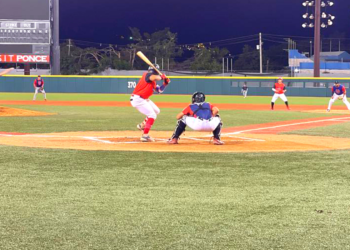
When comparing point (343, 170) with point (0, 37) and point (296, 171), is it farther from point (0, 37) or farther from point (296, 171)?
point (0, 37)

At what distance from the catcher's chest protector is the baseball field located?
582 mm

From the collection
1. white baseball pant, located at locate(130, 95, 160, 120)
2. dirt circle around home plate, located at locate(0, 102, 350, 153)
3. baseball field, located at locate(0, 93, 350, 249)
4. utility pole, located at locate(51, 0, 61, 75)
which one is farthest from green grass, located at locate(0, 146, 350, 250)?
utility pole, located at locate(51, 0, 61, 75)

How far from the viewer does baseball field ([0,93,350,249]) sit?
4.34m

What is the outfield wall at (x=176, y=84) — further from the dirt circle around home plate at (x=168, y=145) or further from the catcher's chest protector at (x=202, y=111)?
the catcher's chest protector at (x=202, y=111)

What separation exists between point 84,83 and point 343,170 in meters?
45.1

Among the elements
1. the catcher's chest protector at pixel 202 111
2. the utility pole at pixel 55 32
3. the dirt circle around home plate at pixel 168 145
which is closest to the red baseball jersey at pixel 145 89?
the dirt circle around home plate at pixel 168 145

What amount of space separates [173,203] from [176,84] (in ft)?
155

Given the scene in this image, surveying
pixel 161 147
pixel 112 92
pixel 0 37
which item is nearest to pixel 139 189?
pixel 161 147

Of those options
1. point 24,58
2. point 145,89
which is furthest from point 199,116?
point 24,58

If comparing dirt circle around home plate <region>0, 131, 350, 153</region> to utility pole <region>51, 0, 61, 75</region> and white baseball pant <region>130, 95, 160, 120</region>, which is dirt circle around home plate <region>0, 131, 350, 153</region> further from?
utility pole <region>51, 0, 61, 75</region>

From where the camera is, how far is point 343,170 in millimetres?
7930

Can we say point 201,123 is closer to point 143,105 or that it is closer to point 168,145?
point 168,145

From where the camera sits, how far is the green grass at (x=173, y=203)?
169 inches

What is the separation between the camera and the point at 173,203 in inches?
220
